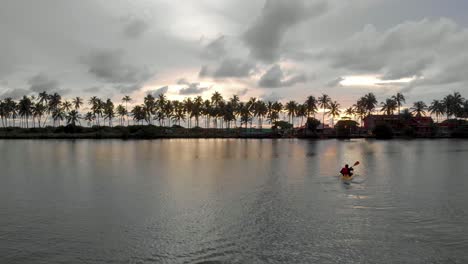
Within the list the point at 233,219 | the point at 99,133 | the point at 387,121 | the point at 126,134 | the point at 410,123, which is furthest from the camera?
the point at 387,121

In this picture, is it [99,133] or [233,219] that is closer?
[233,219]

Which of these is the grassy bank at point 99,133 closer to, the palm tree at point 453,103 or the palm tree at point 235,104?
the palm tree at point 235,104

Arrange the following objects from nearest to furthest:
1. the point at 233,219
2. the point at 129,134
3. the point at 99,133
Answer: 1. the point at 233,219
2. the point at 129,134
3. the point at 99,133

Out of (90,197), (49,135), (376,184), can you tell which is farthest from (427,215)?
(49,135)

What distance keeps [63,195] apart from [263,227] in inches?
643

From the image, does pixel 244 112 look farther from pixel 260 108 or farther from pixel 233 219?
pixel 233 219

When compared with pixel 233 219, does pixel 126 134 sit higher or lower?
higher

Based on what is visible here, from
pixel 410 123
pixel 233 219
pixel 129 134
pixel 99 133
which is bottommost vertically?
pixel 233 219

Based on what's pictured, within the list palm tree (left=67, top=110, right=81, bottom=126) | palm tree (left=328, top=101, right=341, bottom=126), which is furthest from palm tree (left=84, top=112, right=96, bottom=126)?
palm tree (left=328, top=101, right=341, bottom=126)

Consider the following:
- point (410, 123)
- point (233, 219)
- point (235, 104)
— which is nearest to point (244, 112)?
point (235, 104)

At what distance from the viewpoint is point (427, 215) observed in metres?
20.1

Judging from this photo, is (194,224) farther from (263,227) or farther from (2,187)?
(2,187)

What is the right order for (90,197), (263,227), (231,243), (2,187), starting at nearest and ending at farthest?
(231,243)
(263,227)
(90,197)
(2,187)

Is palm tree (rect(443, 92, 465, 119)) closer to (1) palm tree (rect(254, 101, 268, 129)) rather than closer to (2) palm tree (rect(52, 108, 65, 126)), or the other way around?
(1) palm tree (rect(254, 101, 268, 129))
